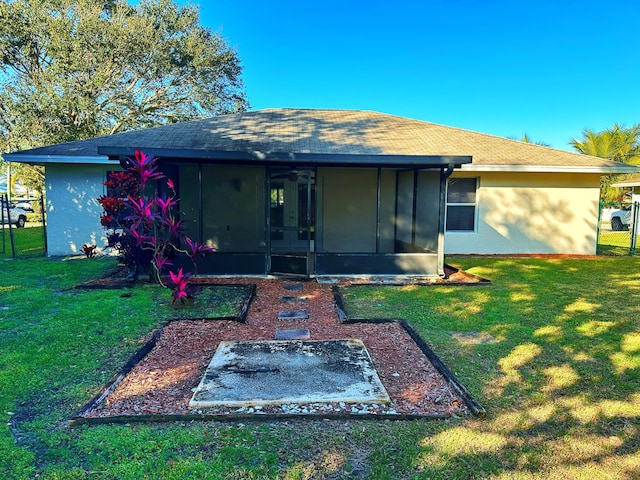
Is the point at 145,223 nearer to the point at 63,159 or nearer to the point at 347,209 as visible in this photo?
the point at 63,159

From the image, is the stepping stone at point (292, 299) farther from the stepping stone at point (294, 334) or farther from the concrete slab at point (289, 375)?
the concrete slab at point (289, 375)

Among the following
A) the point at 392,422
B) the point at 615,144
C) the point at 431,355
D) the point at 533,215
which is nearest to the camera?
the point at 392,422

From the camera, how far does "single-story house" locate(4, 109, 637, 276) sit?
954cm

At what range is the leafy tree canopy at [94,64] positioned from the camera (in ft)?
54.5

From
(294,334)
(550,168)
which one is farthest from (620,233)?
(294,334)

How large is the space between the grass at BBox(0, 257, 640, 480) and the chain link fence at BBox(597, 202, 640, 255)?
7174 millimetres

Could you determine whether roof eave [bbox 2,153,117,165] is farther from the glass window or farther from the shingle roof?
the glass window

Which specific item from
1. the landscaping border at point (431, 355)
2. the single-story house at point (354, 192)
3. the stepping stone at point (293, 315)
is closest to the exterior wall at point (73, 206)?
the single-story house at point (354, 192)

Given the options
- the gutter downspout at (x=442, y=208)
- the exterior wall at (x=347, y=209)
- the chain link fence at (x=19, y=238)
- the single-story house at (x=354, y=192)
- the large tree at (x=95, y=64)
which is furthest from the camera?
the large tree at (x=95, y=64)

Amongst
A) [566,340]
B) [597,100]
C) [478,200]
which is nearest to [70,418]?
[566,340]

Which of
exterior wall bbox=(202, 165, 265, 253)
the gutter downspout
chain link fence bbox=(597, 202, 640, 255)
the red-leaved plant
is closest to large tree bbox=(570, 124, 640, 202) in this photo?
chain link fence bbox=(597, 202, 640, 255)

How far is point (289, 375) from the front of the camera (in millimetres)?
3625

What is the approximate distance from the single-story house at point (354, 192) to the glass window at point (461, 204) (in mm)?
28

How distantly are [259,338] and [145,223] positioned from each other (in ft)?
8.46
